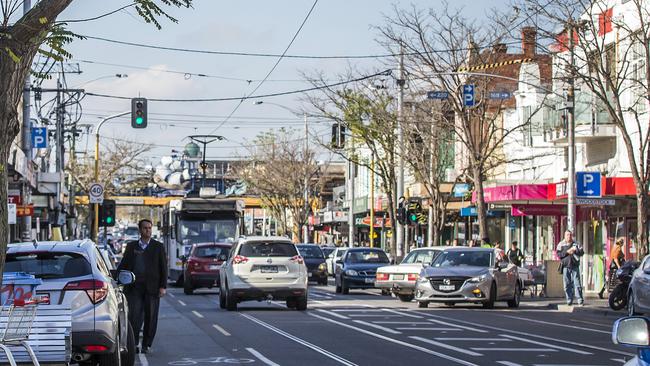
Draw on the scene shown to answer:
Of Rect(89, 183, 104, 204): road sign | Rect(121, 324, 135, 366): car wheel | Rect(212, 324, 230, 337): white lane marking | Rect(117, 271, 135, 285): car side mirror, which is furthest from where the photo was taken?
Rect(89, 183, 104, 204): road sign

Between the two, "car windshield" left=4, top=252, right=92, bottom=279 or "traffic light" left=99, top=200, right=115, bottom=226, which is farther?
"traffic light" left=99, top=200, right=115, bottom=226

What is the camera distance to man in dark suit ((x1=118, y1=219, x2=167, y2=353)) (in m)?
17.7

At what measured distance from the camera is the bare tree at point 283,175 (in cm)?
8300

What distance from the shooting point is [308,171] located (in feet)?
269

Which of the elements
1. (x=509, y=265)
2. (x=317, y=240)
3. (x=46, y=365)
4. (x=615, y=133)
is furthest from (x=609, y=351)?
(x=317, y=240)

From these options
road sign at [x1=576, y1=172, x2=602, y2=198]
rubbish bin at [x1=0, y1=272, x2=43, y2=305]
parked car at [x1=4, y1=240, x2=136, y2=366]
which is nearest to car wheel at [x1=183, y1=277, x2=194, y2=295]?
road sign at [x1=576, y1=172, x2=602, y2=198]

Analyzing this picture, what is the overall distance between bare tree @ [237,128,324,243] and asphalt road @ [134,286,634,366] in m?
50.8

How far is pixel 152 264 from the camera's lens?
58.2ft

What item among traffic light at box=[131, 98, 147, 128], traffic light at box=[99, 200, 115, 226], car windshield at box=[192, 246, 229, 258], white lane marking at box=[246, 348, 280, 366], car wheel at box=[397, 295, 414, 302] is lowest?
white lane marking at box=[246, 348, 280, 366]

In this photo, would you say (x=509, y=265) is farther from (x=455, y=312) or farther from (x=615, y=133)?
(x=615, y=133)

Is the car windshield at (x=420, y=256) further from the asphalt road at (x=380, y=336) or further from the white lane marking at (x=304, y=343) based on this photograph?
the white lane marking at (x=304, y=343)

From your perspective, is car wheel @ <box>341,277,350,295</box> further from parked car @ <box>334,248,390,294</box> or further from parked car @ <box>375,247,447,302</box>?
parked car @ <box>375,247,447,302</box>

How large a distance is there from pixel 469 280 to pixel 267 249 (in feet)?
16.0

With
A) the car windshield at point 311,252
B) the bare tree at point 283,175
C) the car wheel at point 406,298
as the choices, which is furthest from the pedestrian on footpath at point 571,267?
the bare tree at point 283,175
